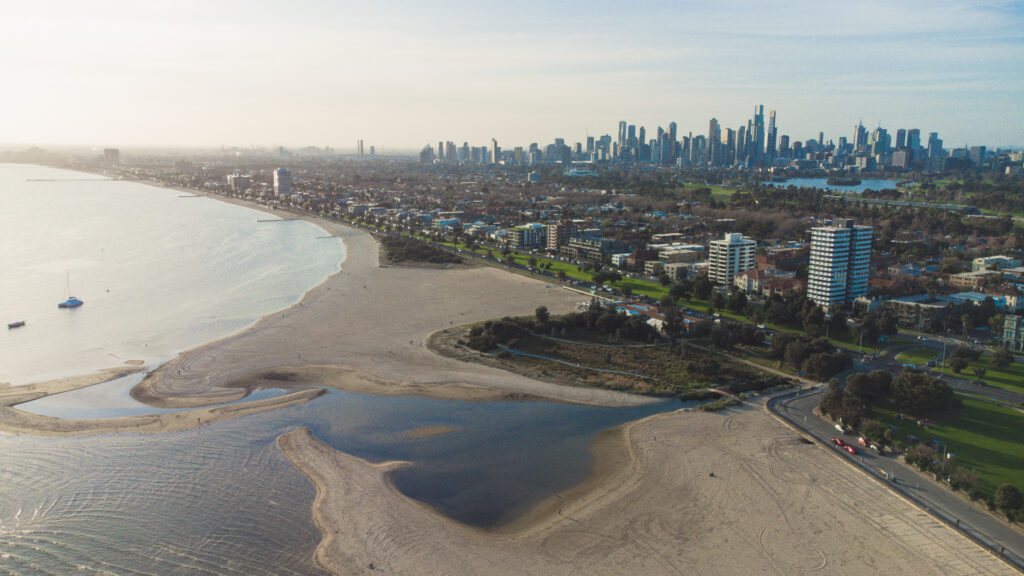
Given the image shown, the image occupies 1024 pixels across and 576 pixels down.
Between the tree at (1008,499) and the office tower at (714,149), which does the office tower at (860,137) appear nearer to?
the office tower at (714,149)

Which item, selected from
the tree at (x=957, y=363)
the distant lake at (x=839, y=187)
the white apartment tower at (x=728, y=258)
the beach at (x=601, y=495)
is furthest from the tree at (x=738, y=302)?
the distant lake at (x=839, y=187)

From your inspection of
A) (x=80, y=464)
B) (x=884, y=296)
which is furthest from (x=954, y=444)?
(x=80, y=464)

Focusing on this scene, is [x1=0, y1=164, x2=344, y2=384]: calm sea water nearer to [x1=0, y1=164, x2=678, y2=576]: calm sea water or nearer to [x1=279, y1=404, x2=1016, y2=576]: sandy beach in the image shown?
[x1=0, y1=164, x2=678, y2=576]: calm sea water

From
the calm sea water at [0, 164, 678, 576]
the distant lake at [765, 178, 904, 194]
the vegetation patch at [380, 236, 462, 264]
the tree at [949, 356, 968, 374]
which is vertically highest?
the distant lake at [765, 178, 904, 194]

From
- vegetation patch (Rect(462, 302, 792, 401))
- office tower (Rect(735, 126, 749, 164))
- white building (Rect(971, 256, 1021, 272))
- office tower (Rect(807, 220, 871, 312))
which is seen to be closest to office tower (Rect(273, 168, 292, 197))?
vegetation patch (Rect(462, 302, 792, 401))

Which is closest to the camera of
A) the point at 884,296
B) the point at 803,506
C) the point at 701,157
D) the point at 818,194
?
the point at 803,506

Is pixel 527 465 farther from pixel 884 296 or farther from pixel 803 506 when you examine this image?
pixel 884 296
